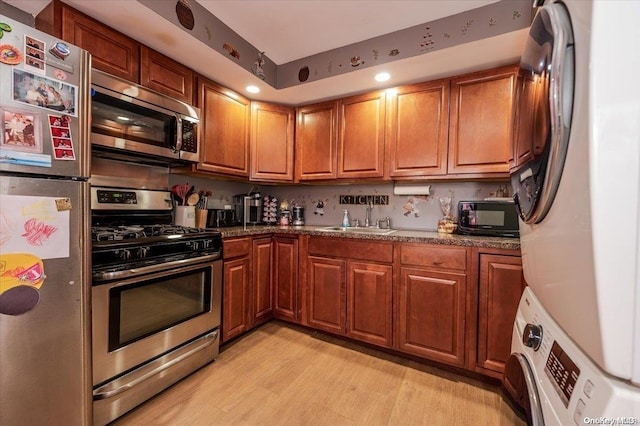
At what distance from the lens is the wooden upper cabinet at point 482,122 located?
6.14 ft

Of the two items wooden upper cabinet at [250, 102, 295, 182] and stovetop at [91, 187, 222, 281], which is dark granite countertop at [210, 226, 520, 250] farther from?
wooden upper cabinet at [250, 102, 295, 182]

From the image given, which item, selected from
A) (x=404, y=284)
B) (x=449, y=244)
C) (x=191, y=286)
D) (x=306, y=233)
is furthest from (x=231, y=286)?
(x=449, y=244)

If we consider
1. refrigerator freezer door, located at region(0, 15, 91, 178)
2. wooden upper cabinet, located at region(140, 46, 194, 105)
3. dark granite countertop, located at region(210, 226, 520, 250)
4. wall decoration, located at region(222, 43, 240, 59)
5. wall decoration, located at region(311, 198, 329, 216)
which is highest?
wall decoration, located at region(222, 43, 240, 59)

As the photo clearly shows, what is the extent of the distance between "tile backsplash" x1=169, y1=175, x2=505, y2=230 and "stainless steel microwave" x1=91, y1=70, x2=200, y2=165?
0.45m

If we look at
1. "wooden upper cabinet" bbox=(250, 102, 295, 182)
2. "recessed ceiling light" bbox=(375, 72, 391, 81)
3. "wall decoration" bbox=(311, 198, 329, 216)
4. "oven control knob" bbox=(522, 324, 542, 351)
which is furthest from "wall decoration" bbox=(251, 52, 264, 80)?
"oven control knob" bbox=(522, 324, 542, 351)

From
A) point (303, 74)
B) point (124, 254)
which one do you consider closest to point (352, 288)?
point (124, 254)

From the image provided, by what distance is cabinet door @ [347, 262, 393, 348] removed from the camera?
2006mm

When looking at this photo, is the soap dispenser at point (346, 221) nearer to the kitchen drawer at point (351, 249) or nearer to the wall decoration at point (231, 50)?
the kitchen drawer at point (351, 249)

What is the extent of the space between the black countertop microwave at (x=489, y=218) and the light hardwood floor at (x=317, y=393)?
39.3 inches

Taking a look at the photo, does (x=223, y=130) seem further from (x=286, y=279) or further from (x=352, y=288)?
(x=352, y=288)

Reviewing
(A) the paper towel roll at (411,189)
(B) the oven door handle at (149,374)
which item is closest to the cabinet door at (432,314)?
(A) the paper towel roll at (411,189)

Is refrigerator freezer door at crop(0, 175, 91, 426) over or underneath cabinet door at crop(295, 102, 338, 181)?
underneath

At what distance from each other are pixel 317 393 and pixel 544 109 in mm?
1767

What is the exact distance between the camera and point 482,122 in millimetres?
1947
